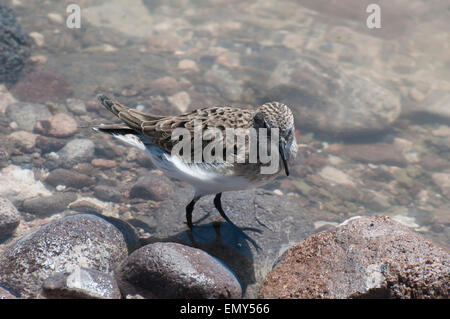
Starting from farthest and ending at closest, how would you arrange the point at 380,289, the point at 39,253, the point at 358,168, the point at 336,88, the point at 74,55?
the point at 74,55
the point at 336,88
the point at 358,168
the point at 39,253
the point at 380,289

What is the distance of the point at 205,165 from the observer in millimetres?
4734

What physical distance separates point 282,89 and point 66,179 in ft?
20.3

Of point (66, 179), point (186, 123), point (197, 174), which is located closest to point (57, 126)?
point (66, 179)

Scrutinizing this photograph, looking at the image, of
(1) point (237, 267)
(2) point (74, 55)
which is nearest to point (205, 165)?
(1) point (237, 267)

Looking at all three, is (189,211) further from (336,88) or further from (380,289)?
(336,88)

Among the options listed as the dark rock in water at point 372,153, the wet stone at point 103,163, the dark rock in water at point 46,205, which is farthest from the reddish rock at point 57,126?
the dark rock in water at point 372,153

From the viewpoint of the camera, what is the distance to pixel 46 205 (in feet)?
21.4

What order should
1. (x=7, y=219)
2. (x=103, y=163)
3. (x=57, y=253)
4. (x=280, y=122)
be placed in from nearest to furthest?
(x=57, y=253) → (x=280, y=122) → (x=7, y=219) → (x=103, y=163)

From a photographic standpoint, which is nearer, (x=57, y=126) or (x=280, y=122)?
(x=280, y=122)

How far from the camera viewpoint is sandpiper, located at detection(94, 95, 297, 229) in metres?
4.56

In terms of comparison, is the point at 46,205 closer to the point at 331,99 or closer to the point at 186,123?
the point at 186,123

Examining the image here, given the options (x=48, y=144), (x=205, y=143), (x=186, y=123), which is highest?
(x=186, y=123)

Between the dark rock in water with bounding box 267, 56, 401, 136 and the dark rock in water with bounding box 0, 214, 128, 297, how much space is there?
670 cm

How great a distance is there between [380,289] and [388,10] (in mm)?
14978
